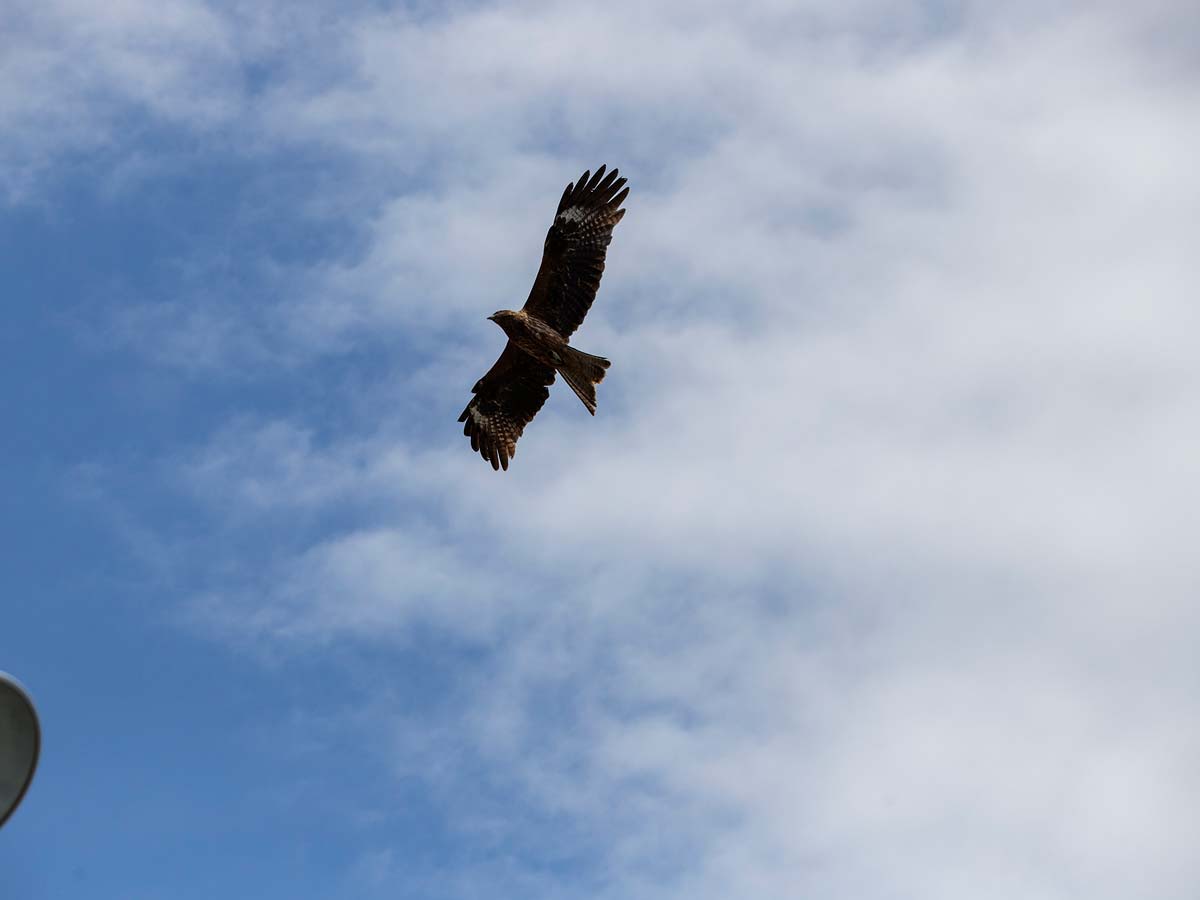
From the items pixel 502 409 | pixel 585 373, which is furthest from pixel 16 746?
pixel 502 409

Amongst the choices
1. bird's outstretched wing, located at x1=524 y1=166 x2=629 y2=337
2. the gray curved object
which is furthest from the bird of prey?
the gray curved object

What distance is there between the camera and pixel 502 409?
20422 mm

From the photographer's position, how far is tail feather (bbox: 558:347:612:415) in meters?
18.7

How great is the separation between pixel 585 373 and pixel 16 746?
13.3 metres

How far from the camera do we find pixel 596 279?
1939 centimetres

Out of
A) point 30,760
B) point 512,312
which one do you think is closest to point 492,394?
point 512,312

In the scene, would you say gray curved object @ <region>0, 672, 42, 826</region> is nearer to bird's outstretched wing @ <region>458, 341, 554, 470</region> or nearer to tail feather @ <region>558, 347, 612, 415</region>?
tail feather @ <region>558, 347, 612, 415</region>

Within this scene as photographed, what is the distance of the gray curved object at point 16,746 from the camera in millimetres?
5816

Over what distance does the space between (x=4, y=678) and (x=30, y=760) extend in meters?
0.39

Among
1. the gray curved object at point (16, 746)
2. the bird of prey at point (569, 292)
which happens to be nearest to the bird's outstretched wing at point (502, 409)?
the bird of prey at point (569, 292)

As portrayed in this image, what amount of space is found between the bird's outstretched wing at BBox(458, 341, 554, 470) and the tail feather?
1.18 m

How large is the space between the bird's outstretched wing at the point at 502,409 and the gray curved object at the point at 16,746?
569 inches

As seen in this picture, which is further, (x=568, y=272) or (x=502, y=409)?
(x=502, y=409)

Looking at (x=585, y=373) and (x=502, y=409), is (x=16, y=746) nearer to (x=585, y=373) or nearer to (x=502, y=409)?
(x=585, y=373)
